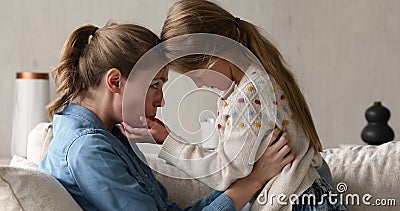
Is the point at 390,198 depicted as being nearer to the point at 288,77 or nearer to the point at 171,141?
the point at 288,77

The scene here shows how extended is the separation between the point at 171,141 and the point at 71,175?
277 mm

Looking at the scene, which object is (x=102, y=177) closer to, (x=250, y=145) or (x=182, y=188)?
(x=250, y=145)

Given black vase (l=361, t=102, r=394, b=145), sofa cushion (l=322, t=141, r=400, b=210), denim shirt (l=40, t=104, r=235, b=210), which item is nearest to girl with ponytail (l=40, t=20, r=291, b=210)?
denim shirt (l=40, t=104, r=235, b=210)

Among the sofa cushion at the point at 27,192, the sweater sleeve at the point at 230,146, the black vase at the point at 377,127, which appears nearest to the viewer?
the sofa cushion at the point at 27,192

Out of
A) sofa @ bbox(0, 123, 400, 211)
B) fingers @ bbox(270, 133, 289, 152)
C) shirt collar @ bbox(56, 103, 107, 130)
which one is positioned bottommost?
sofa @ bbox(0, 123, 400, 211)

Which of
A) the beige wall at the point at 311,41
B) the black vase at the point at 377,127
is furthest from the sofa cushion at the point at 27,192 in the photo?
the beige wall at the point at 311,41

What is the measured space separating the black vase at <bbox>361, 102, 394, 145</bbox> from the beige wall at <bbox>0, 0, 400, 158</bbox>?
446 mm

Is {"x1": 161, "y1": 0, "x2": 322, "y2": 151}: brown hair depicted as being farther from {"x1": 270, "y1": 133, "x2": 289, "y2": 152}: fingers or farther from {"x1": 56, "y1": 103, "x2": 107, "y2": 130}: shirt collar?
{"x1": 56, "y1": 103, "x2": 107, "y2": 130}: shirt collar

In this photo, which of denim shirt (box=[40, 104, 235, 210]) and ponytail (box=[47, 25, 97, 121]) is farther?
ponytail (box=[47, 25, 97, 121])

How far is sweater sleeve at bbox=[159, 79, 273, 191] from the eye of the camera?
1.60 m

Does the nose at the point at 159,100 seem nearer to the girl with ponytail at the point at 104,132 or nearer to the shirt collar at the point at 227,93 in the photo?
the girl with ponytail at the point at 104,132

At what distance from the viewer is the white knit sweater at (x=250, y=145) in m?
1.61

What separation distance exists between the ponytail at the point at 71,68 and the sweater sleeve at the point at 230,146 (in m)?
0.24

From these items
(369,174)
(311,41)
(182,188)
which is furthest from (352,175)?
(311,41)
